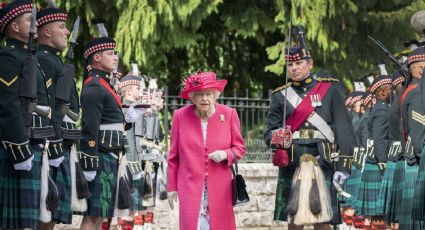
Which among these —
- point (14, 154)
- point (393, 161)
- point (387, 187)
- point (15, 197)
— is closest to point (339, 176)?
point (393, 161)

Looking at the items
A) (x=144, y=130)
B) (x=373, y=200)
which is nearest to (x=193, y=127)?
(x=144, y=130)

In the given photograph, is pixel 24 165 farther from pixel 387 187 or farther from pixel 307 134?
pixel 387 187

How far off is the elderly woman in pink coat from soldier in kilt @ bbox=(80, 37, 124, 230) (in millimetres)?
1207

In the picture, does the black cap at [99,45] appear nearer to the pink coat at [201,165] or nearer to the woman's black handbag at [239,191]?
the pink coat at [201,165]

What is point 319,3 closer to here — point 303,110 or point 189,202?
point 303,110

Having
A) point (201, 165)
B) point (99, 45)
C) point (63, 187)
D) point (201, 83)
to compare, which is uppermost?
point (99, 45)

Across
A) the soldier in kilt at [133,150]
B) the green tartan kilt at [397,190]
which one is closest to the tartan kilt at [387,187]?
the green tartan kilt at [397,190]

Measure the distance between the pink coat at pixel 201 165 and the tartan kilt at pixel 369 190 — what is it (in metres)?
6.47

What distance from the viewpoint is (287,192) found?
1139cm

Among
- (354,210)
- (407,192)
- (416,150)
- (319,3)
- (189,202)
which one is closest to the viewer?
(189,202)

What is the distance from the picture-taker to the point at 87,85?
37.2 feet

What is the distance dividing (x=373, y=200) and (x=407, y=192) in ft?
14.3

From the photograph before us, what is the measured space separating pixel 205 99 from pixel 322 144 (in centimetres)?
187

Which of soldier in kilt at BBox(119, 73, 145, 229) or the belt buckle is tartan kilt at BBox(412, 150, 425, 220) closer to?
the belt buckle
